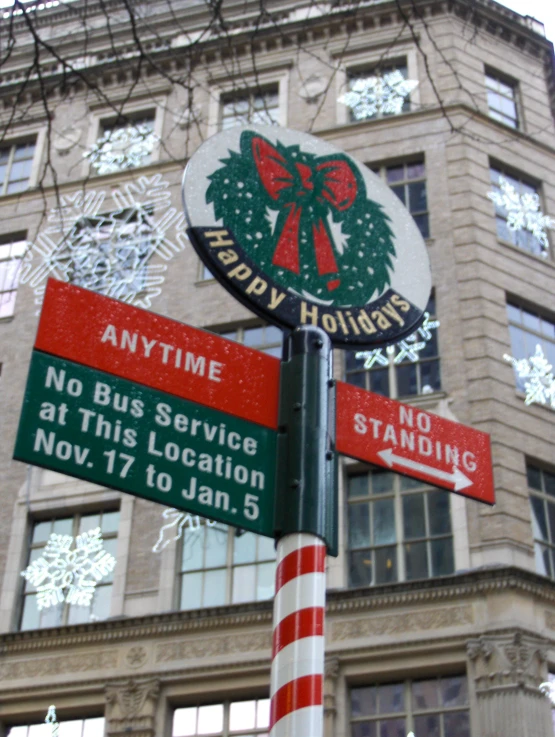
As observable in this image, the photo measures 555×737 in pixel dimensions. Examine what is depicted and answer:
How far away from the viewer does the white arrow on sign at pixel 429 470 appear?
579cm

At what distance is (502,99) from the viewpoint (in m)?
27.4

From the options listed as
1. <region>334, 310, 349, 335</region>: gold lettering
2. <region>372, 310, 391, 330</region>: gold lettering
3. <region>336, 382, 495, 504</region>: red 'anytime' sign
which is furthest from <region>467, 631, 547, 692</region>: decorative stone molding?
<region>334, 310, 349, 335</region>: gold lettering

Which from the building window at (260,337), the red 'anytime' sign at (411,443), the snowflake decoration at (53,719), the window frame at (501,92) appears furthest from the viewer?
the window frame at (501,92)

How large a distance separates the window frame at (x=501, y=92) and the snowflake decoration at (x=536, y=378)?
23.4ft

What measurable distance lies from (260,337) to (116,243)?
517 cm

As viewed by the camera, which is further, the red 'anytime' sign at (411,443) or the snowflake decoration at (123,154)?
the snowflake decoration at (123,154)

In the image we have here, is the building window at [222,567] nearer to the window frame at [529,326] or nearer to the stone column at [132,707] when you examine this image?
the stone column at [132,707]

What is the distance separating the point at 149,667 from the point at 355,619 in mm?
3745

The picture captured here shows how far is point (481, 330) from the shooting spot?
21.7 meters

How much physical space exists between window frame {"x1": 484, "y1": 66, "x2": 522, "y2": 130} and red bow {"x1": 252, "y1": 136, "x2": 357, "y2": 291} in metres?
20.8

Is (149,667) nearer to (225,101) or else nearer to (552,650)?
(552,650)

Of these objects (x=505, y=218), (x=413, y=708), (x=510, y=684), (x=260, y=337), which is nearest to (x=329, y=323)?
(x=510, y=684)

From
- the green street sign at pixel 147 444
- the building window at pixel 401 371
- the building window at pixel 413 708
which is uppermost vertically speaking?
the building window at pixel 401 371

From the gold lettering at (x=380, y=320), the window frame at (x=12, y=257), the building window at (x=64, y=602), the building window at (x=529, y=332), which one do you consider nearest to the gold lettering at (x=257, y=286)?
the gold lettering at (x=380, y=320)
